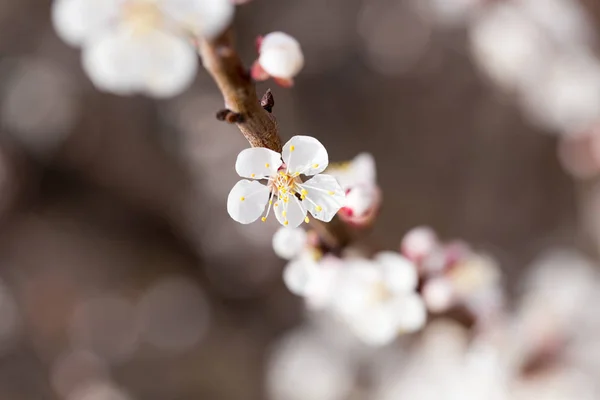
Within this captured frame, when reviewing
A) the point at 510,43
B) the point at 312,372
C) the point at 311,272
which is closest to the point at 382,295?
the point at 311,272

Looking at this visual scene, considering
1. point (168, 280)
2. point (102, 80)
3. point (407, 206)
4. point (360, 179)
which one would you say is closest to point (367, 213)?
point (360, 179)

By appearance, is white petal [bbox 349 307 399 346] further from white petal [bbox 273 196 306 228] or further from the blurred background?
the blurred background

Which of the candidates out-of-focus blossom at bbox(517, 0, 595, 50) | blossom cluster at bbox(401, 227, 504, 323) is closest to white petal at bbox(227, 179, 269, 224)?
blossom cluster at bbox(401, 227, 504, 323)

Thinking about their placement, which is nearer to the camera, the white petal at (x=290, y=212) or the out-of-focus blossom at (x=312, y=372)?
the white petal at (x=290, y=212)

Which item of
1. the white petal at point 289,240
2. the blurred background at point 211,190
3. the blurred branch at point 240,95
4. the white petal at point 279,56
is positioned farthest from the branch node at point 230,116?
the blurred background at point 211,190

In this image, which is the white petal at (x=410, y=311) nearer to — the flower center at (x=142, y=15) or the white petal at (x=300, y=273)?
the white petal at (x=300, y=273)

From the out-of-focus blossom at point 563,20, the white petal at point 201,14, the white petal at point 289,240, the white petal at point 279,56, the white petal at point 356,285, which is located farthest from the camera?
the out-of-focus blossom at point 563,20

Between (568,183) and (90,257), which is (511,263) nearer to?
(568,183)
